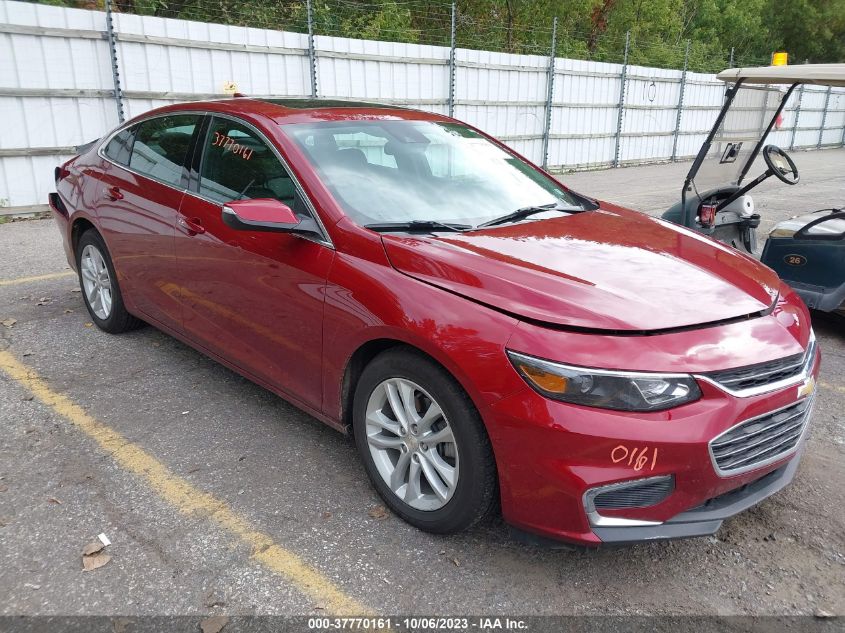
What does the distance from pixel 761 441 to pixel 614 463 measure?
2.02 feet

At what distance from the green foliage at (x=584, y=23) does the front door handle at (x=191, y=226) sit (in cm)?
828

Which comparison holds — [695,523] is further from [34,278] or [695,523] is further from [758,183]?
[34,278]

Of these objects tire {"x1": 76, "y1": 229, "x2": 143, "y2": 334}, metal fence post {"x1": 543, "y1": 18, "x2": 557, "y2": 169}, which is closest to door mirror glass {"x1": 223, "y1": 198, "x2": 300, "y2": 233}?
tire {"x1": 76, "y1": 229, "x2": 143, "y2": 334}

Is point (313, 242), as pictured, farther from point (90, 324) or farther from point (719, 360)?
point (90, 324)

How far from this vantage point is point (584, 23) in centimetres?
2880

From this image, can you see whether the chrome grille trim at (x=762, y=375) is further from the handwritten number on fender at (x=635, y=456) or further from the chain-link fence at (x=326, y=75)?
the chain-link fence at (x=326, y=75)

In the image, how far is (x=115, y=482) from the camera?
3.03 m

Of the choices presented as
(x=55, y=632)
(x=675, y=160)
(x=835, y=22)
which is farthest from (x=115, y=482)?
(x=835, y=22)

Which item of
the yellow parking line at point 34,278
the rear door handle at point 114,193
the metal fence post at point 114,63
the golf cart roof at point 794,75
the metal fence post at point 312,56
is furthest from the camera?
the metal fence post at point 312,56

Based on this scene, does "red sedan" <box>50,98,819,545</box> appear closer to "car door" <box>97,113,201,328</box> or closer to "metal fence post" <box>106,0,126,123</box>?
"car door" <box>97,113,201,328</box>

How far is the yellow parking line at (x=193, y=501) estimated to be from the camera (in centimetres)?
239

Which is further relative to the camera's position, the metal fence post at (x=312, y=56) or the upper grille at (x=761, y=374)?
the metal fence post at (x=312, y=56)

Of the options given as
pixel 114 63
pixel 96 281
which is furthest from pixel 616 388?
pixel 114 63

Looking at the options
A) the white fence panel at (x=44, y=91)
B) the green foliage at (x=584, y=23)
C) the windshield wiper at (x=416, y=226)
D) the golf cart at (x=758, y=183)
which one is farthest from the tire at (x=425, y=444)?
the green foliage at (x=584, y=23)
